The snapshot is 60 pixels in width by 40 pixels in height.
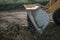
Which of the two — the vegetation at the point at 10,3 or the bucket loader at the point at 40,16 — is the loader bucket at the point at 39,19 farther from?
the vegetation at the point at 10,3

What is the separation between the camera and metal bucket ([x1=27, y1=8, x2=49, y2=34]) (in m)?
4.36

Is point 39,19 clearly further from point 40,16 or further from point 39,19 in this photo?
point 40,16

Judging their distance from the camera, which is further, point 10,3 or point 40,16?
point 10,3

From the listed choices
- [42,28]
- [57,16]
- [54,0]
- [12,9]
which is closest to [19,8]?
[12,9]

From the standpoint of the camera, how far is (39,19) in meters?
4.58

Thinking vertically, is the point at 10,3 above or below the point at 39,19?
below

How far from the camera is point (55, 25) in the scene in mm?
5258

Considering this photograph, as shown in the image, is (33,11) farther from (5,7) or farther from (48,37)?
(5,7)

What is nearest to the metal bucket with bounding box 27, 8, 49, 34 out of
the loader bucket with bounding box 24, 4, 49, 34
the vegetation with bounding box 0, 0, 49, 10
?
the loader bucket with bounding box 24, 4, 49, 34

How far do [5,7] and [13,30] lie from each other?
3.57 meters

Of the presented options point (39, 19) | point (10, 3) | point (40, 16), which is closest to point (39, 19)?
point (39, 19)

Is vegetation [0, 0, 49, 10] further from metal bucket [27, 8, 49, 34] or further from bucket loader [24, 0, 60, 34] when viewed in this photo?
metal bucket [27, 8, 49, 34]

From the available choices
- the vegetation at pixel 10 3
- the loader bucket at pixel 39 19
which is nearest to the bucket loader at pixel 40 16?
the loader bucket at pixel 39 19

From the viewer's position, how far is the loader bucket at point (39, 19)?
4359mm
